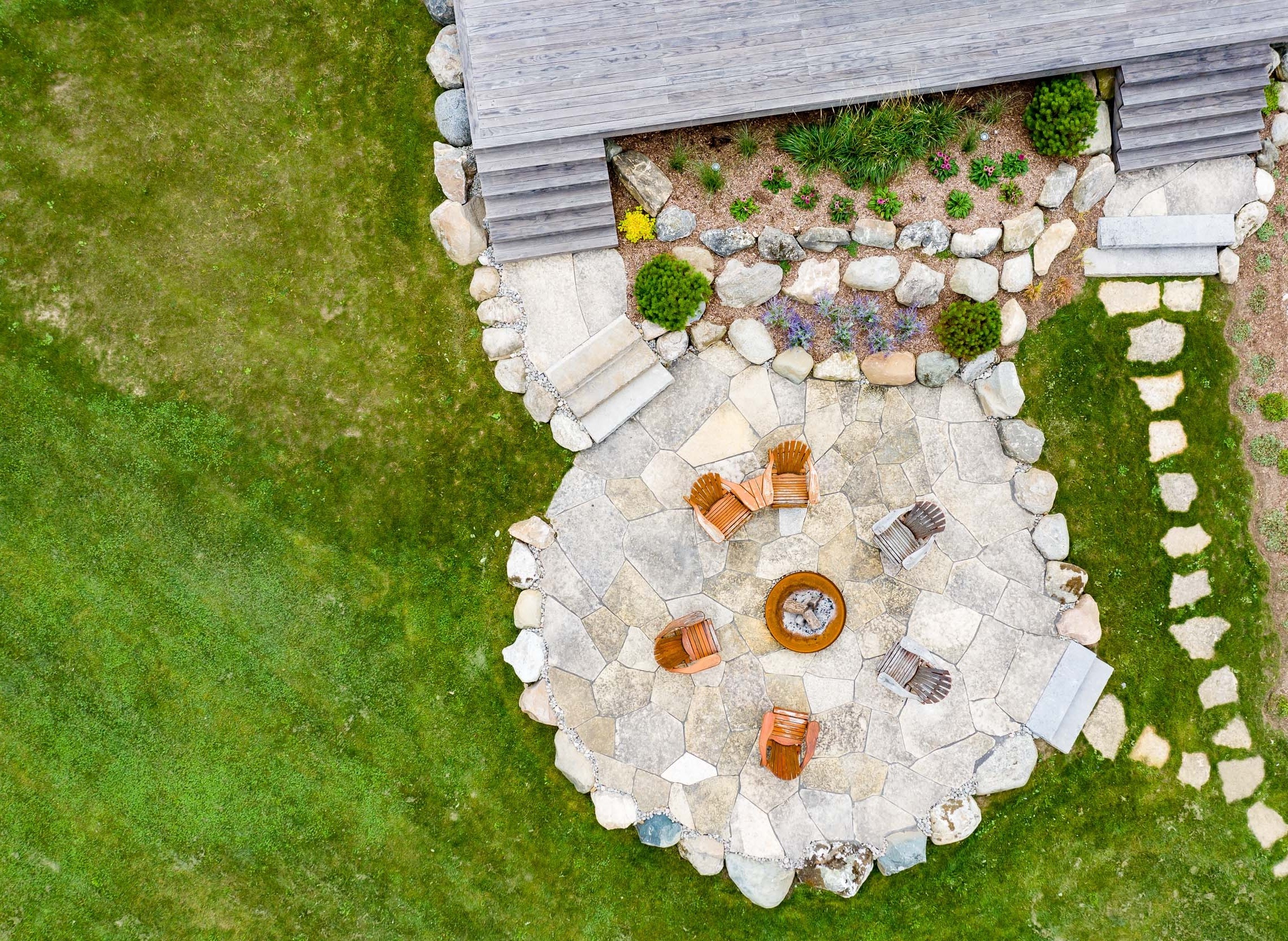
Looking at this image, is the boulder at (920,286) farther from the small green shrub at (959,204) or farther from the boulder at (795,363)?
the boulder at (795,363)

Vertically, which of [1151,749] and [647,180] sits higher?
[647,180]

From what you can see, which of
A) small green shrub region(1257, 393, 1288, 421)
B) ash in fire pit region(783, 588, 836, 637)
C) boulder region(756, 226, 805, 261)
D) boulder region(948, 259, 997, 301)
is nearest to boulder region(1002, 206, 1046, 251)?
boulder region(948, 259, 997, 301)

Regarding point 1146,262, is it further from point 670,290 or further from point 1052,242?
point 670,290

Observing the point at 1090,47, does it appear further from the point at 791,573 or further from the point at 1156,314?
the point at 791,573

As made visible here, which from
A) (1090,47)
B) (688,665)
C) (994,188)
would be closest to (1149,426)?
(994,188)

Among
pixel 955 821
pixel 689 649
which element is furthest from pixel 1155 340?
pixel 689 649

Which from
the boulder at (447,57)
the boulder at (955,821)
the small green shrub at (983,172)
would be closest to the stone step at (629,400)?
the boulder at (447,57)
